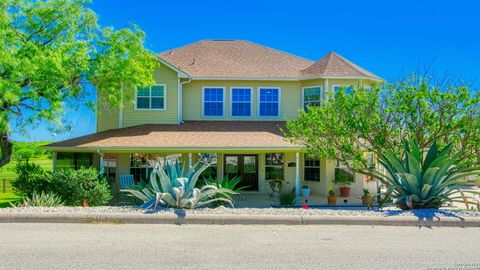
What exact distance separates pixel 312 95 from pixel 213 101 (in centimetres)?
480

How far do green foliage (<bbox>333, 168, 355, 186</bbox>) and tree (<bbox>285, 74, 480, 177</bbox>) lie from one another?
20.5 ft

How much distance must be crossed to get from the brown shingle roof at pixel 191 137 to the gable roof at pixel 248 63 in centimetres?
246

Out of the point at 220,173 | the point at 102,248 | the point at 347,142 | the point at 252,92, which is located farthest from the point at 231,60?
the point at 102,248

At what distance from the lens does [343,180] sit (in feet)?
63.6

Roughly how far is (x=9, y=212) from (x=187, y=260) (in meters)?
4.64

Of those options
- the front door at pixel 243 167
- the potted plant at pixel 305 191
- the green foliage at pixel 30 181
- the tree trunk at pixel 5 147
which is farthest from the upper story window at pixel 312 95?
the tree trunk at pixel 5 147

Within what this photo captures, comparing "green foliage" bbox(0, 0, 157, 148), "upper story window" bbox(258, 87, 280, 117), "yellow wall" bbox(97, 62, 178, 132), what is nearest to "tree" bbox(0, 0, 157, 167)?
"green foliage" bbox(0, 0, 157, 148)

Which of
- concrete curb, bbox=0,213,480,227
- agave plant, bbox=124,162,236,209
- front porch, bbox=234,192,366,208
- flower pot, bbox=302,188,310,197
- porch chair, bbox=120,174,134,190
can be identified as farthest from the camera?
flower pot, bbox=302,188,310,197

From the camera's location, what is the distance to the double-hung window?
19875mm

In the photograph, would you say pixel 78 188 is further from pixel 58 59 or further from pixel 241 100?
pixel 241 100

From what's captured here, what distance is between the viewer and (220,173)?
2030 cm

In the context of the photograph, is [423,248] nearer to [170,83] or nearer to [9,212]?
[9,212]

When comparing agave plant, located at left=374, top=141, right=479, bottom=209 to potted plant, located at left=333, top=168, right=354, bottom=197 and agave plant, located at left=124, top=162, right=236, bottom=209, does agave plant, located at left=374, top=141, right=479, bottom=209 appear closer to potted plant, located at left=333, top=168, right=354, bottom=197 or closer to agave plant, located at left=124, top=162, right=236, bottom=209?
agave plant, located at left=124, top=162, right=236, bottom=209

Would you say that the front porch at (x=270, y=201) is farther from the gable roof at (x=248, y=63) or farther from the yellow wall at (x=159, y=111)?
the gable roof at (x=248, y=63)
